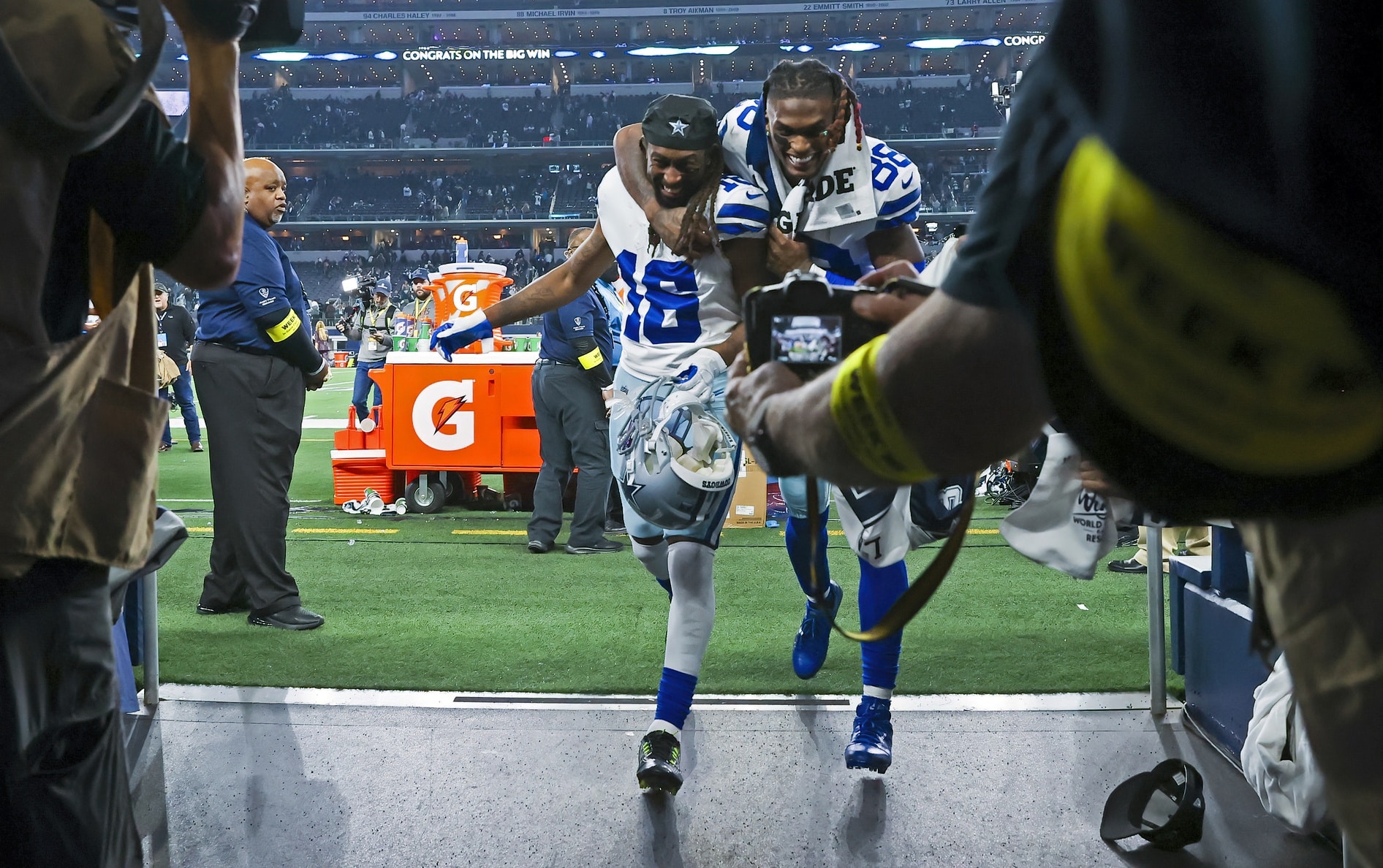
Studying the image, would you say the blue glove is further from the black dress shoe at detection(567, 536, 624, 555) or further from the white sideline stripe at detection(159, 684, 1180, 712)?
the black dress shoe at detection(567, 536, 624, 555)

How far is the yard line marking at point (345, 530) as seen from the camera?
804 centimetres

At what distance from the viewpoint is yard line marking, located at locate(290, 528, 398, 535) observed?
804cm

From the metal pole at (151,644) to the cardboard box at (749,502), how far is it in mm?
4973

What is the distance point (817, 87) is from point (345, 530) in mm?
5962

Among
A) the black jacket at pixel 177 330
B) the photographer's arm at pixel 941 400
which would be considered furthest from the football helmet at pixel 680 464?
the black jacket at pixel 177 330

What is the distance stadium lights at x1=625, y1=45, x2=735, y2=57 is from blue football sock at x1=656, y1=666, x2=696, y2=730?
4629 centimetres

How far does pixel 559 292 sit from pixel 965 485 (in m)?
2.81

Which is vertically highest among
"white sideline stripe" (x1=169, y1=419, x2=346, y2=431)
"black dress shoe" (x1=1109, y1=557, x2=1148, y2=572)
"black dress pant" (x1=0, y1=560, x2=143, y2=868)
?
"black dress pant" (x1=0, y1=560, x2=143, y2=868)

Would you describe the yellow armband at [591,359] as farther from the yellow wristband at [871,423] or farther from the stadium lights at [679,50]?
the stadium lights at [679,50]

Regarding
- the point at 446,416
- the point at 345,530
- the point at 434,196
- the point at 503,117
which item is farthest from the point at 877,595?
the point at 503,117

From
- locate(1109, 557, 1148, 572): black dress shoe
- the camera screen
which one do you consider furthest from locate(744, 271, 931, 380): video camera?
locate(1109, 557, 1148, 572): black dress shoe

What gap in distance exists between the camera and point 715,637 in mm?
4922

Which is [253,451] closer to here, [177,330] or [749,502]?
[749,502]

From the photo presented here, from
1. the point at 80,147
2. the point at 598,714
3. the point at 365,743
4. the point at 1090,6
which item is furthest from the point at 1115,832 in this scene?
the point at 80,147
